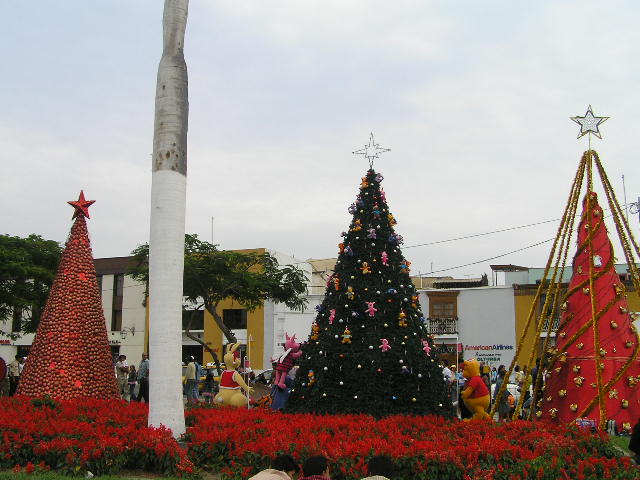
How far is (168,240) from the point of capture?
9.66 m

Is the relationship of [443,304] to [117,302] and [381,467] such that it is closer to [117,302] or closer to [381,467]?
[117,302]

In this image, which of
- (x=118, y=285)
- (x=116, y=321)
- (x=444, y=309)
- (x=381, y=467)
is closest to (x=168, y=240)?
(x=381, y=467)

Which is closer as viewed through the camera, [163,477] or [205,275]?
[163,477]

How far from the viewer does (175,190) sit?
386 inches

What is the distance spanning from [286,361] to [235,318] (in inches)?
1235

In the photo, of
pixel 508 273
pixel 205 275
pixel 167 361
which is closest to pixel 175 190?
pixel 167 361

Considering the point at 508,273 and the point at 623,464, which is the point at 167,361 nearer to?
the point at 623,464

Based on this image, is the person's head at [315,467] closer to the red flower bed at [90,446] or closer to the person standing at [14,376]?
the red flower bed at [90,446]

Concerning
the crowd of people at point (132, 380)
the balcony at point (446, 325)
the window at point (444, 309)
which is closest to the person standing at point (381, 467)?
the crowd of people at point (132, 380)

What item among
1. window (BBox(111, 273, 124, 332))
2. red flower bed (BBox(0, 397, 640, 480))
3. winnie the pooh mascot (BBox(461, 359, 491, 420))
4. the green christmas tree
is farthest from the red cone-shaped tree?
window (BBox(111, 273, 124, 332))

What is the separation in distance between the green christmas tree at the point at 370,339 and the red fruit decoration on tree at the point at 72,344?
4.69 metres

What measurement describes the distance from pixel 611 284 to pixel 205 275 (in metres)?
18.8

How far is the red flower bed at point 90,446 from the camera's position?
8516 millimetres

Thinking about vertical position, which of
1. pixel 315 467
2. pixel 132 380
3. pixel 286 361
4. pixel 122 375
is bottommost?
pixel 132 380
